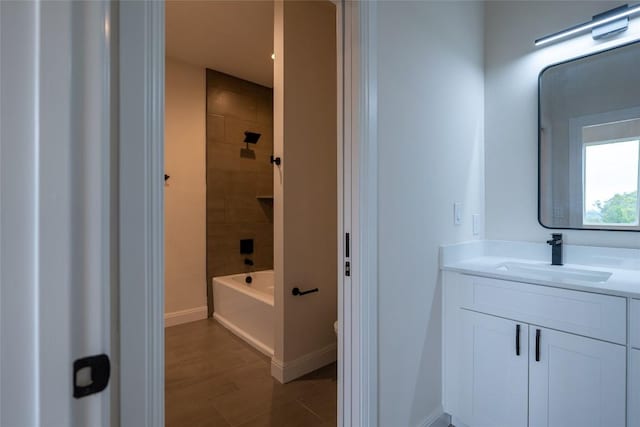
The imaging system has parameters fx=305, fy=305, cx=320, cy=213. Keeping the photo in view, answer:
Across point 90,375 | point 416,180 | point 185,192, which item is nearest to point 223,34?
point 185,192

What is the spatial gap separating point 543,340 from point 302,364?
58.8 inches

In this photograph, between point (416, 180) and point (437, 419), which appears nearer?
point (416, 180)

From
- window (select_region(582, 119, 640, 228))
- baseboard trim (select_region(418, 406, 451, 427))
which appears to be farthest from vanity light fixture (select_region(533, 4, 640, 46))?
baseboard trim (select_region(418, 406, 451, 427))

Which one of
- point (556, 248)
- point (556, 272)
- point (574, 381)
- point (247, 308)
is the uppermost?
point (556, 248)

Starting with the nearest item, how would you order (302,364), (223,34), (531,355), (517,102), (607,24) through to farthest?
(531,355) → (607,24) → (517,102) → (302,364) → (223,34)

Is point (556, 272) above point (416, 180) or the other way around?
the other way around

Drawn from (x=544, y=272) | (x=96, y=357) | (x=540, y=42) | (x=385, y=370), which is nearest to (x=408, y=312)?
(x=385, y=370)

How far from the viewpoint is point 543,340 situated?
4.40 feet

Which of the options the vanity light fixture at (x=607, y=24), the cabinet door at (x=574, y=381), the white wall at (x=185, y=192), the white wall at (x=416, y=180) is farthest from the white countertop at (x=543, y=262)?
the white wall at (x=185, y=192)

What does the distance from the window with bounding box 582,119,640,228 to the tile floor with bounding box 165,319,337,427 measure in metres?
1.87
